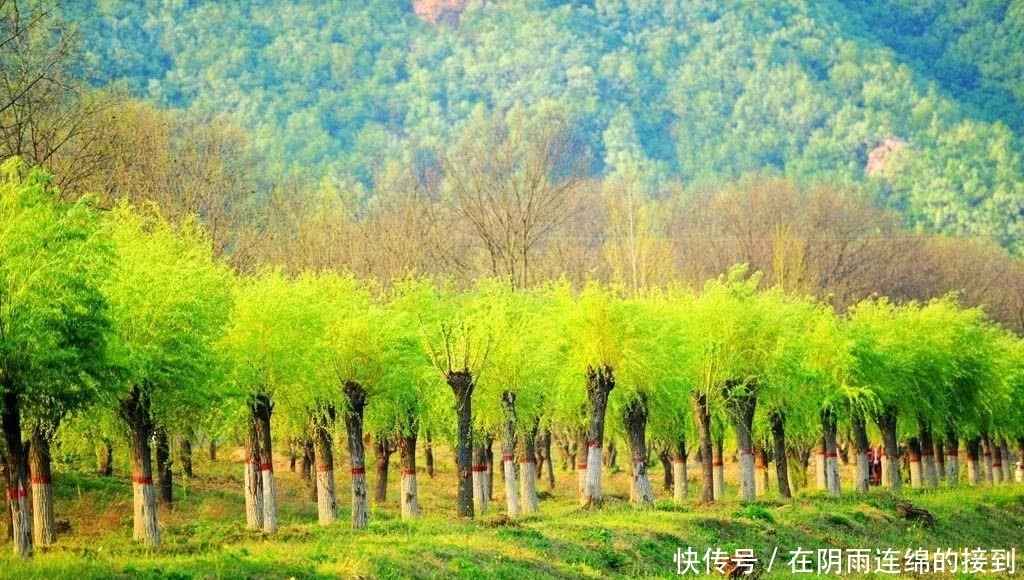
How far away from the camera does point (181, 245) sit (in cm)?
4691

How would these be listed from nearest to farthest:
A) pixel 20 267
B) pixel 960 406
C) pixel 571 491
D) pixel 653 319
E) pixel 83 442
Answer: pixel 20 267
pixel 83 442
pixel 653 319
pixel 960 406
pixel 571 491

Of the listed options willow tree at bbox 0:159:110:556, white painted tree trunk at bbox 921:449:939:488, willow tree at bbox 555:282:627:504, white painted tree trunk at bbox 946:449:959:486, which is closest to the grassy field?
willow tree at bbox 555:282:627:504

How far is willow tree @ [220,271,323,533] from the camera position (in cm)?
4672

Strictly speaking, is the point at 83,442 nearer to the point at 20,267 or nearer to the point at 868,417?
the point at 20,267

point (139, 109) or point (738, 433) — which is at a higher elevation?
point (139, 109)

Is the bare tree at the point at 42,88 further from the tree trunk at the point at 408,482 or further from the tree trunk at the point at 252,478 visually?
the tree trunk at the point at 408,482

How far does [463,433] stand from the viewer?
51094 mm

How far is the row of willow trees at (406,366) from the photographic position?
36250 mm

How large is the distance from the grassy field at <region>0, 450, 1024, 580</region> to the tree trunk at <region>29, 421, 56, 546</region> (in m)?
0.73

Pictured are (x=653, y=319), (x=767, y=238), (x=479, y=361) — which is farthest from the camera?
(x=767, y=238)

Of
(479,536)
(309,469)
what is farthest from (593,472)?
(309,469)

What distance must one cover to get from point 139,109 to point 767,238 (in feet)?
218

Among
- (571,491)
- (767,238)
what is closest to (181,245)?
(571,491)

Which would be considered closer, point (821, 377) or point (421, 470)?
point (821, 377)
